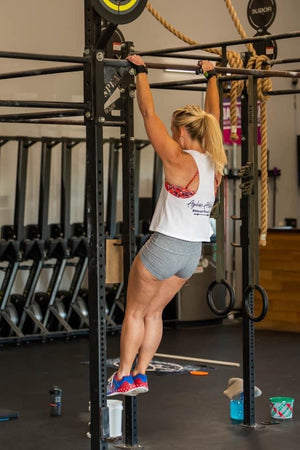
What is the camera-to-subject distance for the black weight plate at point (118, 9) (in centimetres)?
434

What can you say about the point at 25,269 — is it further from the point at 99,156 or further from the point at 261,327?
the point at 99,156

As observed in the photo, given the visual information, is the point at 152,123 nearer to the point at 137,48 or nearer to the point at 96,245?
the point at 96,245

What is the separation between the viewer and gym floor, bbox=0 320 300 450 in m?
5.78

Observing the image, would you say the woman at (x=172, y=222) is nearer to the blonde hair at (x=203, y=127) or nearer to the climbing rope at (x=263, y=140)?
the blonde hair at (x=203, y=127)

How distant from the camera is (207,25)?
1165 centimetres

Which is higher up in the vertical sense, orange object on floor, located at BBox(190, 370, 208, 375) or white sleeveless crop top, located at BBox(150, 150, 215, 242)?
white sleeveless crop top, located at BBox(150, 150, 215, 242)

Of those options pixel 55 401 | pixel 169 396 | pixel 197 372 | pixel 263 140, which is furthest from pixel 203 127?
pixel 197 372

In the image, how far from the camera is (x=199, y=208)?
15.4 ft

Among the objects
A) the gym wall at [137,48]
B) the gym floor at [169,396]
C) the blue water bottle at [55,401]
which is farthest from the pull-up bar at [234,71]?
the gym wall at [137,48]

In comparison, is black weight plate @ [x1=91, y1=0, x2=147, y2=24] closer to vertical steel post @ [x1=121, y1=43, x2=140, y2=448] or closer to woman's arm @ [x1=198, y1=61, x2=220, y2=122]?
woman's arm @ [x1=198, y1=61, x2=220, y2=122]

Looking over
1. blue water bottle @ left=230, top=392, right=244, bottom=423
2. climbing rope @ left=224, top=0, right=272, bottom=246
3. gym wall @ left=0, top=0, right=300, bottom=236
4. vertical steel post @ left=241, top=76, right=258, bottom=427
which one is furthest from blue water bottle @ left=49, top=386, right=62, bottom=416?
gym wall @ left=0, top=0, right=300, bottom=236

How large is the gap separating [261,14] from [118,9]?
8.44 feet

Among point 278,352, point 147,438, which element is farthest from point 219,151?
point 278,352

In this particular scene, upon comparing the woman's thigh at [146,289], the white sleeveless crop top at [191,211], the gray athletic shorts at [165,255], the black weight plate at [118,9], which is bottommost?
the woman's thigh at [146,289]
